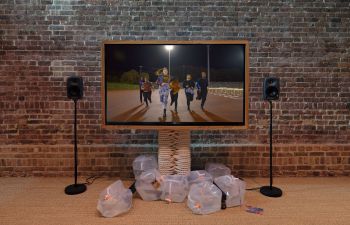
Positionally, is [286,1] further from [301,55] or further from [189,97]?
[189,97]

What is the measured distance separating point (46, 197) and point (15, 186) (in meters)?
0.62

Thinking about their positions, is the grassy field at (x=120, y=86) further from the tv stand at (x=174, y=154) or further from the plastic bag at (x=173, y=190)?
the plastic bag at (x=173, y=190)

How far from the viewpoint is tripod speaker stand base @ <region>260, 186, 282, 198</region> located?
3.32 meters

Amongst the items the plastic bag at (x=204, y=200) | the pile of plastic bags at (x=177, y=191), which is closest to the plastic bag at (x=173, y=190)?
the pile of plastic bags at (x=177, y=191)

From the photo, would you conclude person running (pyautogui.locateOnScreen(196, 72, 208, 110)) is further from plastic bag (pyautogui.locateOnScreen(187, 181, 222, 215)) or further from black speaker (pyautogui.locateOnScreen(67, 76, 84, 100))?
black speaker (pyautogui.locateOnScreen(67, 76, 84, 100))

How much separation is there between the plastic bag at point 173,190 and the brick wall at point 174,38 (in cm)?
79

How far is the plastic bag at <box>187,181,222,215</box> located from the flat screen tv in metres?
0.73

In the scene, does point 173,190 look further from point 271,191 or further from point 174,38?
point 174,38

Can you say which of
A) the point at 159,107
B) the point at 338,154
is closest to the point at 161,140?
the point at 159,107

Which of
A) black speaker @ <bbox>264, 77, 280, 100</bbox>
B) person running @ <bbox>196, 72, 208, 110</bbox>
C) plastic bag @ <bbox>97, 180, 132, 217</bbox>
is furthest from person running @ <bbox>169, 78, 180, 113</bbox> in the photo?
plastic bag @ <bbox>97, 180, 132, 217</bbox>

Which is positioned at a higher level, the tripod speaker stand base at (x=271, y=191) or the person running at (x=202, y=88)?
the person running at (x=202, y=88)

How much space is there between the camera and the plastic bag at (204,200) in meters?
2.93

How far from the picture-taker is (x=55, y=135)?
3973 millimetres

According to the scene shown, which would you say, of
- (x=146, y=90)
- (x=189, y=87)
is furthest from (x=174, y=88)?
(x=146, y=90)
